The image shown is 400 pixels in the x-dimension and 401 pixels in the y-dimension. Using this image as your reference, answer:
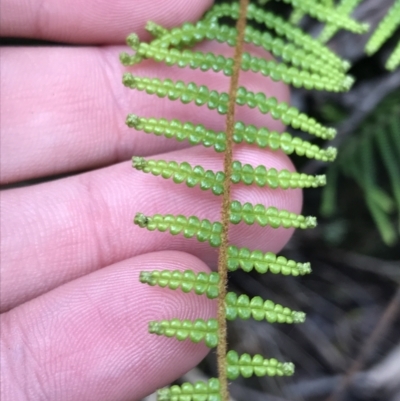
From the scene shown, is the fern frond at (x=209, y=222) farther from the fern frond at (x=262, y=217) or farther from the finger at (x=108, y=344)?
the finger at (x=108, y=344)

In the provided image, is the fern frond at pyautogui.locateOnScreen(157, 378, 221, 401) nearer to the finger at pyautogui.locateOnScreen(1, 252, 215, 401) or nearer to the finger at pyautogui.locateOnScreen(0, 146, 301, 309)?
the finger at pyautogui.locateOnScreen(1, 252, 215, 401)

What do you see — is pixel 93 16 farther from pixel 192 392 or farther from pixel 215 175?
pixel 192 392

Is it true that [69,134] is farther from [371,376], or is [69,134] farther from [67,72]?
[371,376]

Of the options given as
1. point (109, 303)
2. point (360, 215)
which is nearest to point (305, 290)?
point (360, 215)

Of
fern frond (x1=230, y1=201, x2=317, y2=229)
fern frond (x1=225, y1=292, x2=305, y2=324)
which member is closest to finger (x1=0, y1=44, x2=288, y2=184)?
fern frond (x1=230, y1=201, x2=317, y2=229)

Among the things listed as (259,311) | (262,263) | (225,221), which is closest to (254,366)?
(259,311)

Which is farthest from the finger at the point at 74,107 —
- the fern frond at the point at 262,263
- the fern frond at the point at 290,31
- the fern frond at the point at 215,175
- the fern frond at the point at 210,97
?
the fern frond at the point at 262,263
